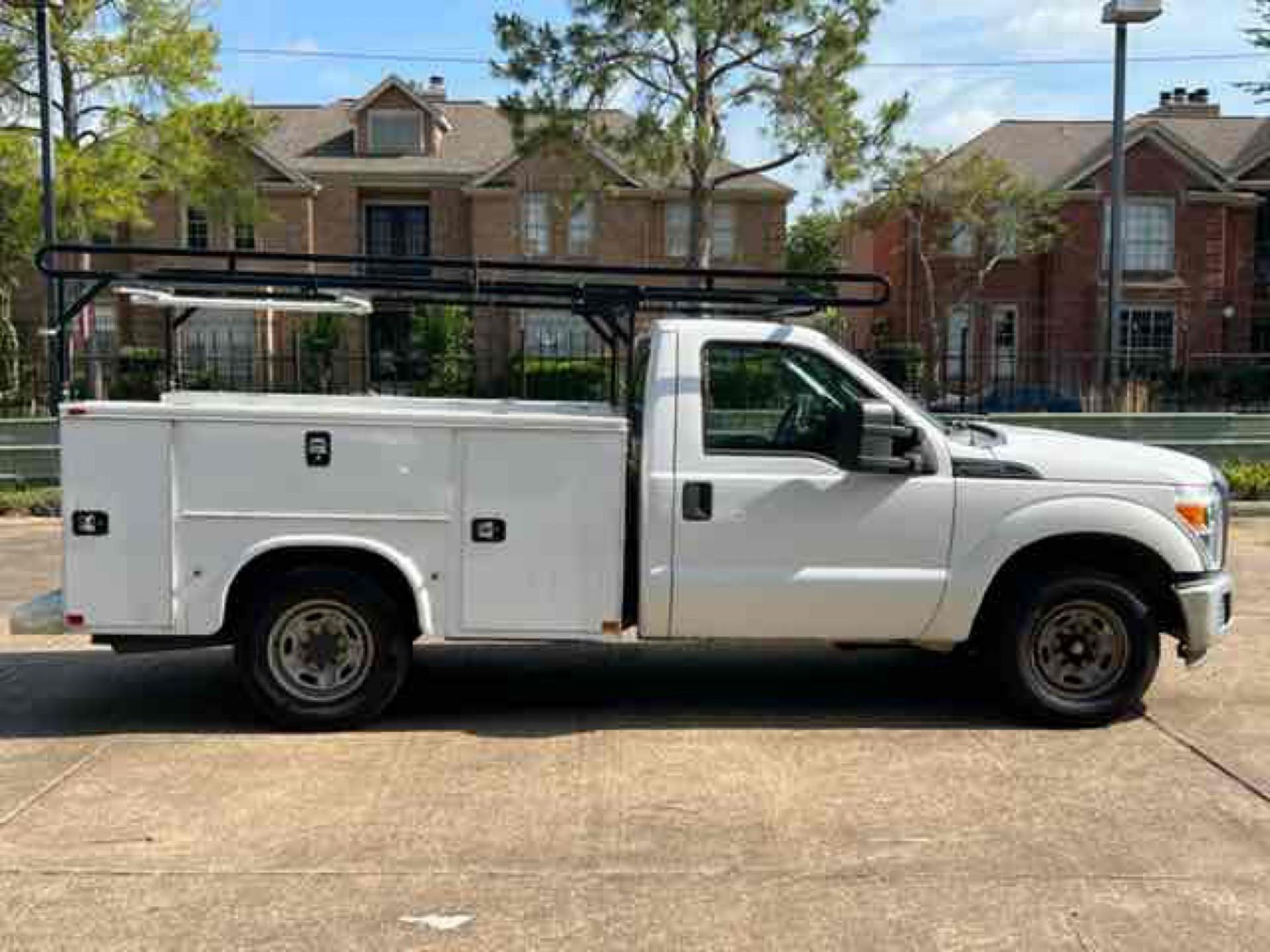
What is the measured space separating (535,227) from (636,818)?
3329cm

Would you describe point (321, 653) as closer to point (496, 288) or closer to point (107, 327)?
point (496, 288)

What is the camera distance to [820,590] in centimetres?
634

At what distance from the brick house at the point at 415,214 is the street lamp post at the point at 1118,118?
16.0m

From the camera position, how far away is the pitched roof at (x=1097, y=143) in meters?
37.4

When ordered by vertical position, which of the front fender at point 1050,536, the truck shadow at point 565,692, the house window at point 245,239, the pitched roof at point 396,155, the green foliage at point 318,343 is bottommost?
the truck shadow at point 565,692

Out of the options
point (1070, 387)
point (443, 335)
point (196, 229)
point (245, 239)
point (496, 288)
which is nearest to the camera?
point (496, 288)

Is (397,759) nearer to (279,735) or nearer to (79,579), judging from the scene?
(279,735)

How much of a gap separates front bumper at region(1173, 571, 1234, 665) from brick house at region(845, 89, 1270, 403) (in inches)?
1194

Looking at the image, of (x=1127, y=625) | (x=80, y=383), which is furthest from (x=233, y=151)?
(x=1127, y=625)

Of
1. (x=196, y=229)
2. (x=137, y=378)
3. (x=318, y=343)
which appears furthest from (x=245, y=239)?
(x=137, y=378)

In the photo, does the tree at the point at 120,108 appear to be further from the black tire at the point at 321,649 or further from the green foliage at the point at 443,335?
the black tire at the point at 321,649

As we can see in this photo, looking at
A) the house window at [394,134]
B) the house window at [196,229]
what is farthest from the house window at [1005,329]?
the house window at [196,229]

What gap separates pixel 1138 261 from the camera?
38188mm

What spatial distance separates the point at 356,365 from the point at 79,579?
90.1ft
